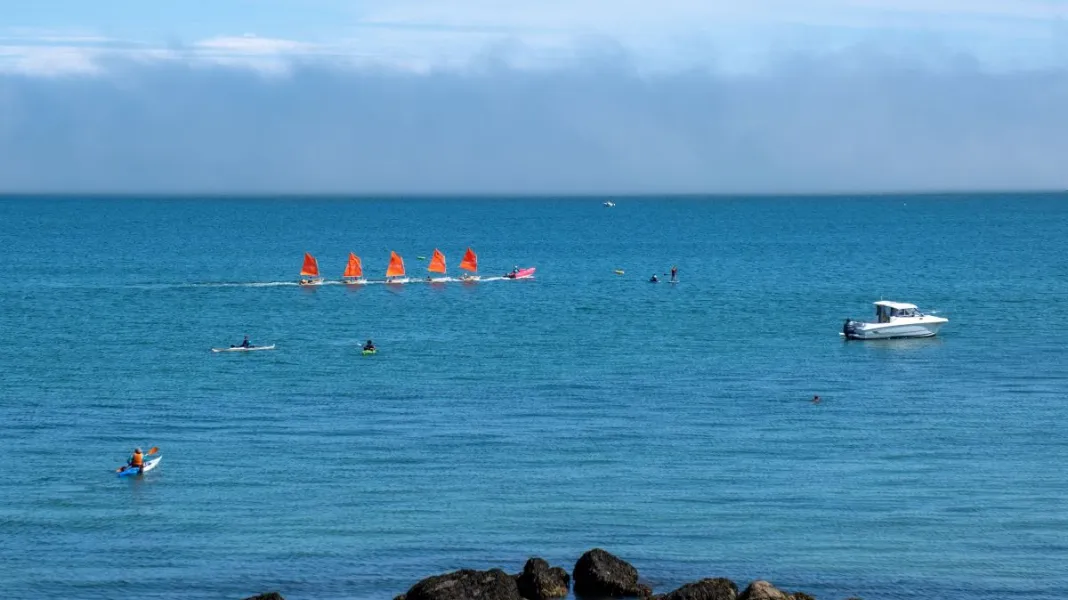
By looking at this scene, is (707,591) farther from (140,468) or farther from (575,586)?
(140,468)

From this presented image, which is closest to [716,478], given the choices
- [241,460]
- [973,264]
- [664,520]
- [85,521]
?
[664,520]

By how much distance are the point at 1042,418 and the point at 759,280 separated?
275 feet

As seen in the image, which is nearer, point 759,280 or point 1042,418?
point 1042,418

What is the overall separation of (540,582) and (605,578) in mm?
1919

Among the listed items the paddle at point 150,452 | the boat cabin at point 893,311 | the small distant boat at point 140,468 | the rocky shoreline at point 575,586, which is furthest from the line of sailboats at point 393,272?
the rocky shoreline at point 575,586

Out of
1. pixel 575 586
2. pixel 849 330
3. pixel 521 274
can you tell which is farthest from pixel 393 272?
pixel 575 586

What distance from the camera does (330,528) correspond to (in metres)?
51.2

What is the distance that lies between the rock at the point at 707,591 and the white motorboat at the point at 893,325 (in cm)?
6230

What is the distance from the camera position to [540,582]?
141 ft

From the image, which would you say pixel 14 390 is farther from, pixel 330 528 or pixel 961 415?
pixel 961 415

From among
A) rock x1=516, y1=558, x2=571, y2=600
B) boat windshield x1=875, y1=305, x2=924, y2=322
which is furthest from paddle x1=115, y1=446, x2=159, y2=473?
boat windshield x1=875, y1=305, x2=924, y2=322

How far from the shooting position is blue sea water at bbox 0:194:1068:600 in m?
47.6

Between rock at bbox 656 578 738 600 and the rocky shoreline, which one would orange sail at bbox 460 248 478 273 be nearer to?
the rocky shoreline

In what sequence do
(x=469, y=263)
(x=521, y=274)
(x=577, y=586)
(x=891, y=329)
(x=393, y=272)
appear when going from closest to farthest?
(x=577, y=586), (x=891, y=329), (x=393, y=272), (x=469, y=263), (x=521, y=274)
